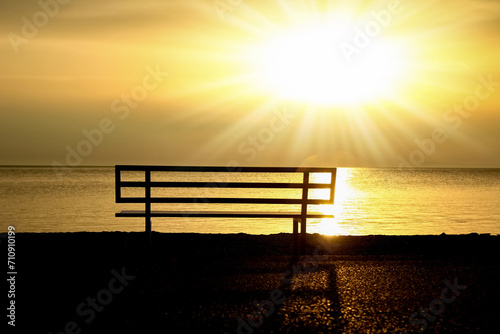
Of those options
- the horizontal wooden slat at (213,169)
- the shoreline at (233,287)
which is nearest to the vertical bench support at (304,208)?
the horizontal wooden slat at (213,169)

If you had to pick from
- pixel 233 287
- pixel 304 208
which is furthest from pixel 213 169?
pixel 233 287

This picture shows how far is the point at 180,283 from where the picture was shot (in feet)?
22.9

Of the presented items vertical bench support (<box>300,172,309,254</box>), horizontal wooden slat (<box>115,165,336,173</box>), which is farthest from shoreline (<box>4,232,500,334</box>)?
horizontal wooden slat (<box>115,165,336,173</box>)

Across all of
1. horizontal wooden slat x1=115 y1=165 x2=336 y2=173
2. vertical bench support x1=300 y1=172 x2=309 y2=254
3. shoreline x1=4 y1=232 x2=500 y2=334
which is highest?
horizontal wooden slat x1=115 y1=165 x2=336 y2=173

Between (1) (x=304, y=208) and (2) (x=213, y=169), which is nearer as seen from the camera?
(2) (x=213, y=169)

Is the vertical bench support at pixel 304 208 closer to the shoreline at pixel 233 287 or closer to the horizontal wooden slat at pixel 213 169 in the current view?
the horizontal wooden slat at pixel 213 169

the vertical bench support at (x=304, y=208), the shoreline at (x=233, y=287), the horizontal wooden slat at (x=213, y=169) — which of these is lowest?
the shoreline at (x=233, y=287)

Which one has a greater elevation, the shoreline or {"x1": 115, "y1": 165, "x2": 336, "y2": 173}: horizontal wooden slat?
{"x1": 115, "y1": 165, "x2": 336, "y2": 173}: horizontal wooden slat

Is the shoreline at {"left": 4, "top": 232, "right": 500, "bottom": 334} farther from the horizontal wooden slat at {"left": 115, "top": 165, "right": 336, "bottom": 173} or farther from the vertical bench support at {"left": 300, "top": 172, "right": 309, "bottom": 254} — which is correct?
the horizontal wooden slat at {"left": 115, "top": 165, "right": 336, "bottom": 173}

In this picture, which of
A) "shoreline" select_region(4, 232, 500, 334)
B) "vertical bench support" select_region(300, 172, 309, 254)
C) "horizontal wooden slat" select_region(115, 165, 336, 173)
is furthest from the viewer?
"vertical bench support" select_region(300, 172, 309, 254)

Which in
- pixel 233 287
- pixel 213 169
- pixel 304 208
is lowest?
pixel 233 287

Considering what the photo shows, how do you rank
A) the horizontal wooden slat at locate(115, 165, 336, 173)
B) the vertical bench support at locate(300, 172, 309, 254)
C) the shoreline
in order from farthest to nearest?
the vertical bench support at locate(300, 172, 309, 254)
the horizontal wooden slat at locate(115, 165, 336, 173)
the shoreline

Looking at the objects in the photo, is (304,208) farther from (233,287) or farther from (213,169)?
(233,287)

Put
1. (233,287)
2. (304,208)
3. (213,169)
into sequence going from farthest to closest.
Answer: (304,208)
(213,169)
(233,287)
